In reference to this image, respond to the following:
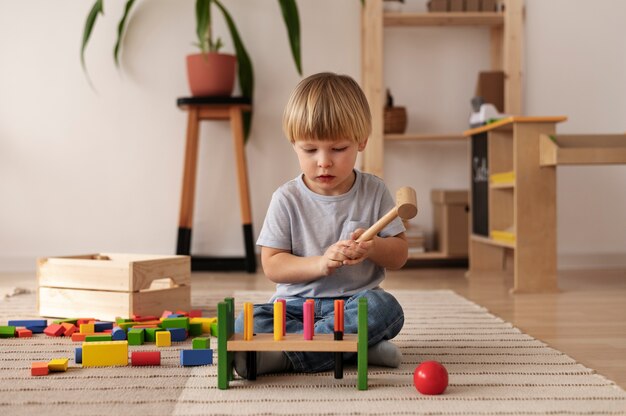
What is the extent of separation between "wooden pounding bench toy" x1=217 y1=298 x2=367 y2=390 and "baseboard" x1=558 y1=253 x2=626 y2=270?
216 cm

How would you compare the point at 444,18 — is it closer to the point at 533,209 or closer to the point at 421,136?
the point at 421,136

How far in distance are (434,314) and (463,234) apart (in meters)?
1.14

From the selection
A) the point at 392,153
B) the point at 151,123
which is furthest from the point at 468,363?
the point at 151,123

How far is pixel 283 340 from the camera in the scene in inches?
43.8

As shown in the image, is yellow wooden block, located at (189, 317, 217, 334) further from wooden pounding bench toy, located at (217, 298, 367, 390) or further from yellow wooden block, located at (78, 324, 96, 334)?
wooden pounding bench toy, located at (217, 298, 367, 390)

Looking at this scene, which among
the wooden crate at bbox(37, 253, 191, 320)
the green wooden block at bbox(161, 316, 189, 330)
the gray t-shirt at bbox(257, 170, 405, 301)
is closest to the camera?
the gray t-shirt at bbox(257, 170, 405, 301)

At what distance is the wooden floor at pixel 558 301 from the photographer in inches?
56.6

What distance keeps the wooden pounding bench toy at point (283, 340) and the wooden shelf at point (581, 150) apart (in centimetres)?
128

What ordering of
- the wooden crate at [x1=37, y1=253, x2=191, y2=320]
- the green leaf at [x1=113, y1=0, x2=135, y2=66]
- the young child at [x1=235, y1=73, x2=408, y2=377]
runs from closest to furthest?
the young child at [x1=235, y1=73, x2=408, y2=377]
the wooden crate at [x1=37, y1=253, x2=191, y2=320]
the green leaf at [x1=113, y1=0, x2=135, y2=66]

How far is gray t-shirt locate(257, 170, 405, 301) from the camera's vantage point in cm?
133

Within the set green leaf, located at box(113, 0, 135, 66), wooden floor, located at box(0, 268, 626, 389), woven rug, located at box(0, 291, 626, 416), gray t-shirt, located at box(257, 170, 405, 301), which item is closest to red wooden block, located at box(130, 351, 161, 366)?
woven rug, located at box(0, 291, 626, 416)

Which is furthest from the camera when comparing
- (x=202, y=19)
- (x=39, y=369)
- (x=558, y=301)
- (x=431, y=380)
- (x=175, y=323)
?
(x=202, y=19)

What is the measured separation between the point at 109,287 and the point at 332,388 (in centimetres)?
79

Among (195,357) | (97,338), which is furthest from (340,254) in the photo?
(97,338)
